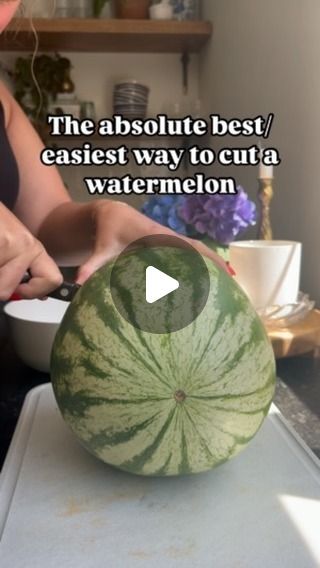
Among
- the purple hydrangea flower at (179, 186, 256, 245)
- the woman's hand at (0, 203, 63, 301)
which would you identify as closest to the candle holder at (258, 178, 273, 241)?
the purple hydrangea flower at (179, 186, 256, 245)

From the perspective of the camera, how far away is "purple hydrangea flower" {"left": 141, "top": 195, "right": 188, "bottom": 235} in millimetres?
1120

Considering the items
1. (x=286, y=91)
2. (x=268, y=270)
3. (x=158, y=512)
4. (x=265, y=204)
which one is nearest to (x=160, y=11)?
(x=286, y=91)

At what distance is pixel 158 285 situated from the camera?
17.2 inches

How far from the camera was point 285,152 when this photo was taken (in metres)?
1.35

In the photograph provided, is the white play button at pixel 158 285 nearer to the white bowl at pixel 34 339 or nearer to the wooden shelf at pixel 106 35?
the white bowl at pixel 34 339

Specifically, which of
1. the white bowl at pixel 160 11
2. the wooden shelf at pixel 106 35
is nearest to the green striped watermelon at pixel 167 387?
the wooden shelf at pixel 106 35

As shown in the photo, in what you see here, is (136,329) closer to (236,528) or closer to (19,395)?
(236,528)

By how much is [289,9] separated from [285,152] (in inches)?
13.7

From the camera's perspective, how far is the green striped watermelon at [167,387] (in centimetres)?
42

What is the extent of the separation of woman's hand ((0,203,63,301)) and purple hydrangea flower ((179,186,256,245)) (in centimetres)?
51

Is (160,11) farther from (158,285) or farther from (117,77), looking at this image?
(158,285)

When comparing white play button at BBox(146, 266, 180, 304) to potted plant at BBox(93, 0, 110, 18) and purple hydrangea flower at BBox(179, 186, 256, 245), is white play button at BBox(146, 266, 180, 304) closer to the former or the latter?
purple hydrangea flower at BBox(179, 186, 256, 245)

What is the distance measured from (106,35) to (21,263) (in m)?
1.67

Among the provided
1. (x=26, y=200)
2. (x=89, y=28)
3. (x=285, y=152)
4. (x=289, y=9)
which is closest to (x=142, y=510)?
(x=26, y=200)
